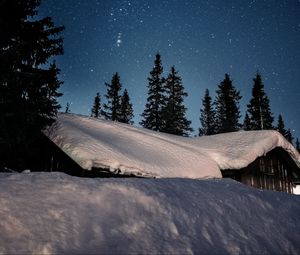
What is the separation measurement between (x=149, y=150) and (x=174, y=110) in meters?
22.2

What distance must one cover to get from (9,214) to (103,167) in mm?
5623

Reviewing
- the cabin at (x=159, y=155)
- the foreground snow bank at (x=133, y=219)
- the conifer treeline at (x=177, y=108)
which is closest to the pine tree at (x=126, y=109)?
the conifer treeline at (x=177, y=108)

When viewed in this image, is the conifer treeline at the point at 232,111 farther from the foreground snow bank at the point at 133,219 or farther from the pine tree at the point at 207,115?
the foreground snow bank at the point at 133,219

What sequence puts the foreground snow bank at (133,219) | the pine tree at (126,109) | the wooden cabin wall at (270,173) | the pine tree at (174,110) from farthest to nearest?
the pine tree at (126,109) → the pine tree at (174,110) → the wooden cabin wall at (270,173) → the foreground snow bank at (133,219)

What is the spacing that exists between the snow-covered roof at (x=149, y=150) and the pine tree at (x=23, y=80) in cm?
98

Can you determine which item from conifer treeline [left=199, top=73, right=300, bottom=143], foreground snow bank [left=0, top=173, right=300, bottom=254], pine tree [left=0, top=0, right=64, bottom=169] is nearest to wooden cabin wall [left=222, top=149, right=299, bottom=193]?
pine tree [left=0, top=0, right=64, bottom=169]

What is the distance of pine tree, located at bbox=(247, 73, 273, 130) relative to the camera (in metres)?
36.0

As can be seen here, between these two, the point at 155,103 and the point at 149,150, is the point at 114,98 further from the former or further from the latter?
the point at 149,150

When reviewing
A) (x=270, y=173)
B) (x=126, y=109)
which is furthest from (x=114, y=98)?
(x=270, y=173)

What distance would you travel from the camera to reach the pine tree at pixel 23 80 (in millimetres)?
8211

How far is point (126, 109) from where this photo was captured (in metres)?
40.6

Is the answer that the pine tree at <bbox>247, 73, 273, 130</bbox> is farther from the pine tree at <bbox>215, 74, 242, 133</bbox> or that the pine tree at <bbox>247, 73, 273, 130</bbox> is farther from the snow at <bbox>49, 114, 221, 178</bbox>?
the snow at <bbox>49, 114, 221, 178</bbox>

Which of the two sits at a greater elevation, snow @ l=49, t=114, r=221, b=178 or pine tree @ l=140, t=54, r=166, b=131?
pine tree @ l=140, t=54, r=166, b=131

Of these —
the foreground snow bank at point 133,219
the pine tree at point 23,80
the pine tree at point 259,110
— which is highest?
the pine tree at point 259,110
